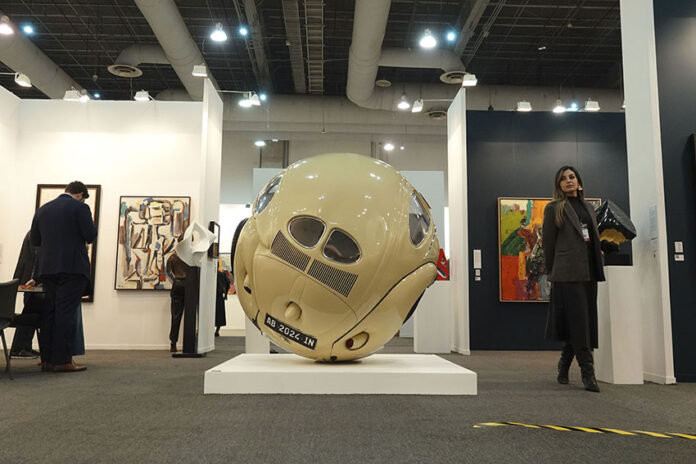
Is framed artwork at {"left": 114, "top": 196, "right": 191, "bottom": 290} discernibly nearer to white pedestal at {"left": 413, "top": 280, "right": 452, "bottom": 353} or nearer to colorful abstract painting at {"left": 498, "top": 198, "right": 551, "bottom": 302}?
white pedestal at {"left": 413, "top": 280, "right": 452, "bottom": 353}

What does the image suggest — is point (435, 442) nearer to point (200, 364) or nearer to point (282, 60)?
point (200, 364)

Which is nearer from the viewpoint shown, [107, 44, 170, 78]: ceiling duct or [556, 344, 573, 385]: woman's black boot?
[556, 344, 573, 385]: woman's black boot

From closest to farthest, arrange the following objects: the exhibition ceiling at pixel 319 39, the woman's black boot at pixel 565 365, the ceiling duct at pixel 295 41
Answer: the woman's black boot at pixel 565 365
the ceiling duct at pixel 295 41
the exhibition ceiling at pixel 319 39

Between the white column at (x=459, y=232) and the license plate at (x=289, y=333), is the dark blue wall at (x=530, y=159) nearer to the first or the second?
the white column at (x=459, y=232)

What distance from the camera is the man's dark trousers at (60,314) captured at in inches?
204

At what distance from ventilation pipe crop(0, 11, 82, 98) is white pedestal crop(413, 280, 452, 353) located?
9027mm

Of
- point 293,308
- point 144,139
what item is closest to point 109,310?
point 144,139

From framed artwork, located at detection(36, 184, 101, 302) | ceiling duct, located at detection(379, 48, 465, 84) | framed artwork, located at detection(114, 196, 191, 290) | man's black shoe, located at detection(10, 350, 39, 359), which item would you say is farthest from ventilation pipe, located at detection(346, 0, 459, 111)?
man's black shoe, located at detection(10, 350, 39, 359)

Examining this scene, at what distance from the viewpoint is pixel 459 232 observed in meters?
8.64

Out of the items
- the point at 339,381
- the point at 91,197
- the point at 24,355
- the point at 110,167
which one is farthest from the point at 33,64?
the point at 339,381

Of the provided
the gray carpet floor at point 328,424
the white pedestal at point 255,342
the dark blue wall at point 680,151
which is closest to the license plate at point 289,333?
the gray carpet floor at point 328,424

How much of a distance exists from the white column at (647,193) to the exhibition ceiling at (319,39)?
4.40 metres

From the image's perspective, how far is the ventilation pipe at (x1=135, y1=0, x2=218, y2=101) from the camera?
28.5 feet

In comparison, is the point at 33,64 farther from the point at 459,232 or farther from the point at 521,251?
the point at 521,251
